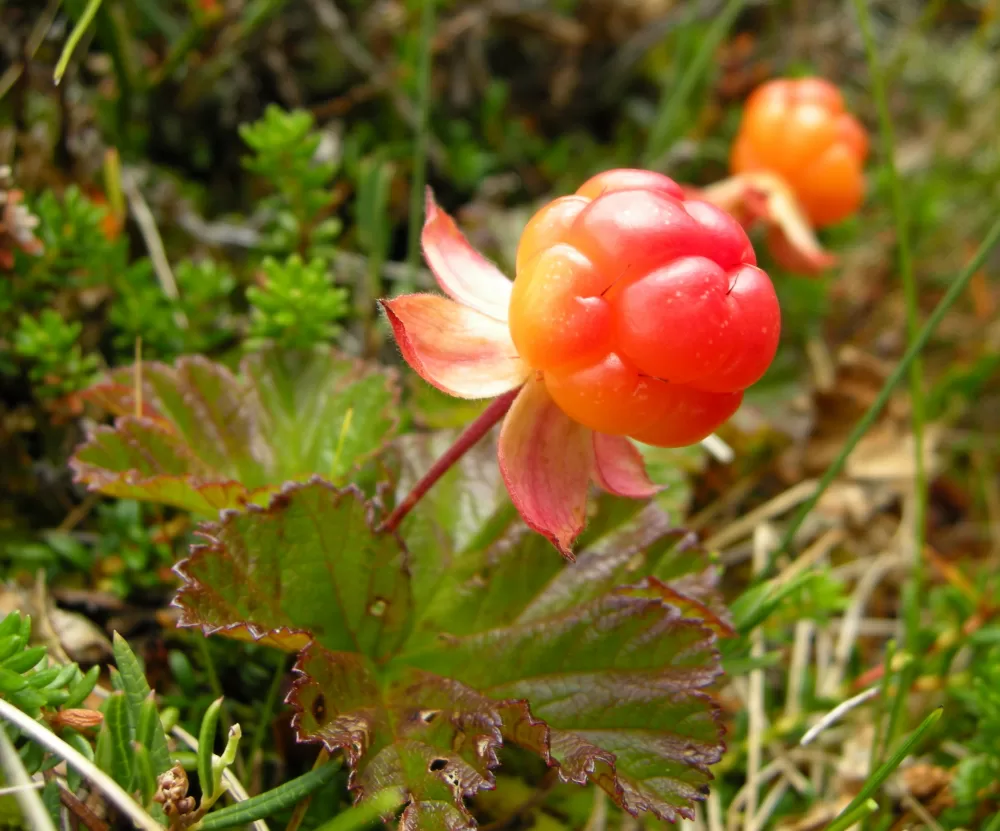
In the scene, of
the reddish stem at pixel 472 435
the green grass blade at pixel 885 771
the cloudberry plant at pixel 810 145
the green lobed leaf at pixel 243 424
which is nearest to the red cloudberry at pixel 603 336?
the reddish stem at pixel 472 435

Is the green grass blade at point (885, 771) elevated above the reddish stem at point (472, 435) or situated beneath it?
situated beneath

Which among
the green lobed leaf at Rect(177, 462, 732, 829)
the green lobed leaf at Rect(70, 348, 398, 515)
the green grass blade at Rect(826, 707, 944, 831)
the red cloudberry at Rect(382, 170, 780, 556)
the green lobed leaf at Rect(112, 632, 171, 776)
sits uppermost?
the red cloudberry at Rect(382, 170, 780, 556)

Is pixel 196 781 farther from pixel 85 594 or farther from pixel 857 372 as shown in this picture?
pixel 857 372

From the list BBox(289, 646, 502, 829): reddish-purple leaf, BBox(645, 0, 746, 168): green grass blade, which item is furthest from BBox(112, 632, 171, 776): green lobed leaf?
BBox(645, 0, 746, 168): green grass blade

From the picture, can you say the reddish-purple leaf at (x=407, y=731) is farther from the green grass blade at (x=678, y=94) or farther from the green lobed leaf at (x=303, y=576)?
the green grass blade at (x=678, y=94)

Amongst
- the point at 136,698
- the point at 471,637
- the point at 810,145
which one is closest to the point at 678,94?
the point at 810,145

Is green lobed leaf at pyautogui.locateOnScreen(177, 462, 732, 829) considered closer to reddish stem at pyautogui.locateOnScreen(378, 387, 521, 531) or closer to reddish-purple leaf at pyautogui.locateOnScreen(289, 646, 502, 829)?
reddish-purple leaf at pyautogui.locateOnScreen(289, 646, 502, 829)
